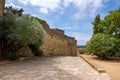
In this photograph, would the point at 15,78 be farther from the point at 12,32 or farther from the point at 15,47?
the point at 15,47

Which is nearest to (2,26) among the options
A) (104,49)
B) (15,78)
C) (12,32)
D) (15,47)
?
(12,32)

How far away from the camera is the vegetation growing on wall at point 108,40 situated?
51.1 ft

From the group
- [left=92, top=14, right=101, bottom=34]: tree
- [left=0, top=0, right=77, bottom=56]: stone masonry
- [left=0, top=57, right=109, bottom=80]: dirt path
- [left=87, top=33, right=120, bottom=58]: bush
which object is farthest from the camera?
[left=92, top=14, right=101, bottom=34]: tree

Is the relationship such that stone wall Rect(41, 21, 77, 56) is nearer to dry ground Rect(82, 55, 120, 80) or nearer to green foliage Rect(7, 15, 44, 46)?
green foliage Rect(7, 15, 44, 46)

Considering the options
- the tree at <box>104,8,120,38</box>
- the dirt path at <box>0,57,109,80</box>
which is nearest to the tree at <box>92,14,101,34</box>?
the tree at <box>104,8,120,38</box>

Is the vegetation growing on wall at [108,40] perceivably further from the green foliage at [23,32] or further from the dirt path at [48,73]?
the dirt path at [48,73]

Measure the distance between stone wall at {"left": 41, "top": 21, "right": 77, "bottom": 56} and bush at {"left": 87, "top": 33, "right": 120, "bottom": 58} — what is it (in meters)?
5.58

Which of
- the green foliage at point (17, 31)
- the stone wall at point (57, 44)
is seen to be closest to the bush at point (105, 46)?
the green foliage at point (17, 31)

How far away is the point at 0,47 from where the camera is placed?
13.9 m

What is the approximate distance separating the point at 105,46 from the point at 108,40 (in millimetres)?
608

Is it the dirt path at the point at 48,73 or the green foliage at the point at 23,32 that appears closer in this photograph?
the dirt path at the point at 48,73

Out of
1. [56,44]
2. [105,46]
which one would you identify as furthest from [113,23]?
[56,44]

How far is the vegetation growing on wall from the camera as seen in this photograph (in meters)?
15.6

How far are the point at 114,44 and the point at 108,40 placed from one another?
2.00 feet
